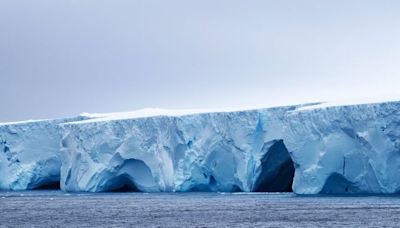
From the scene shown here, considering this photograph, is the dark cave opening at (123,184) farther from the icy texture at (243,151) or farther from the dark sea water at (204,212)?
the dark sea water at (204,212)

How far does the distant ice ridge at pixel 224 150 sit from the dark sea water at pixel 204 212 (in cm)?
80

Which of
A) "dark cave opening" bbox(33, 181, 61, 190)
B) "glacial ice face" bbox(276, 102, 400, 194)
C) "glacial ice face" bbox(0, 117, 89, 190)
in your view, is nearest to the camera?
"glacial ice face" bbox(276, 102, 400, 194)

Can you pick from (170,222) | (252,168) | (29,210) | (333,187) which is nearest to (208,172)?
(252,168)

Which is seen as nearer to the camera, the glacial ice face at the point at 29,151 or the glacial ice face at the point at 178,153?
the glacial ice face at the point at 178,153

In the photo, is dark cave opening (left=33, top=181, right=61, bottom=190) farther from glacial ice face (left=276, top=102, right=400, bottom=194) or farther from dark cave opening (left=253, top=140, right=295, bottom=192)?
glacial ice face (left=276, top=102, right=400, bottom=194)

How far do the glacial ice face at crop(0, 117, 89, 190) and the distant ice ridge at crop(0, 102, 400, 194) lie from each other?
1.5 inches

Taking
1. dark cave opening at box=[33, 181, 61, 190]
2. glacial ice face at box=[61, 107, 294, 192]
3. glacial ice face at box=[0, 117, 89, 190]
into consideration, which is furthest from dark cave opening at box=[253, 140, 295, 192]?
dark cave opening at box=[33, 181, 61, 190]

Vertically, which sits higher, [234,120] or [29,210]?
[234,120]

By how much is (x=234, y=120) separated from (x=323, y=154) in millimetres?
3600

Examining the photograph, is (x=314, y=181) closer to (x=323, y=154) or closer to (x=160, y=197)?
(x=323, y=154)

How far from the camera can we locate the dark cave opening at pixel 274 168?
2621 cm

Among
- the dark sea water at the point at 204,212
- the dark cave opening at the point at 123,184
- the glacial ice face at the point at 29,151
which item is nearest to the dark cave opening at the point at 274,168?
the dark sea water at the point at 204,212

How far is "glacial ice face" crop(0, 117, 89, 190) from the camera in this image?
3162cm

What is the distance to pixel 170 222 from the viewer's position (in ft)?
60.6
